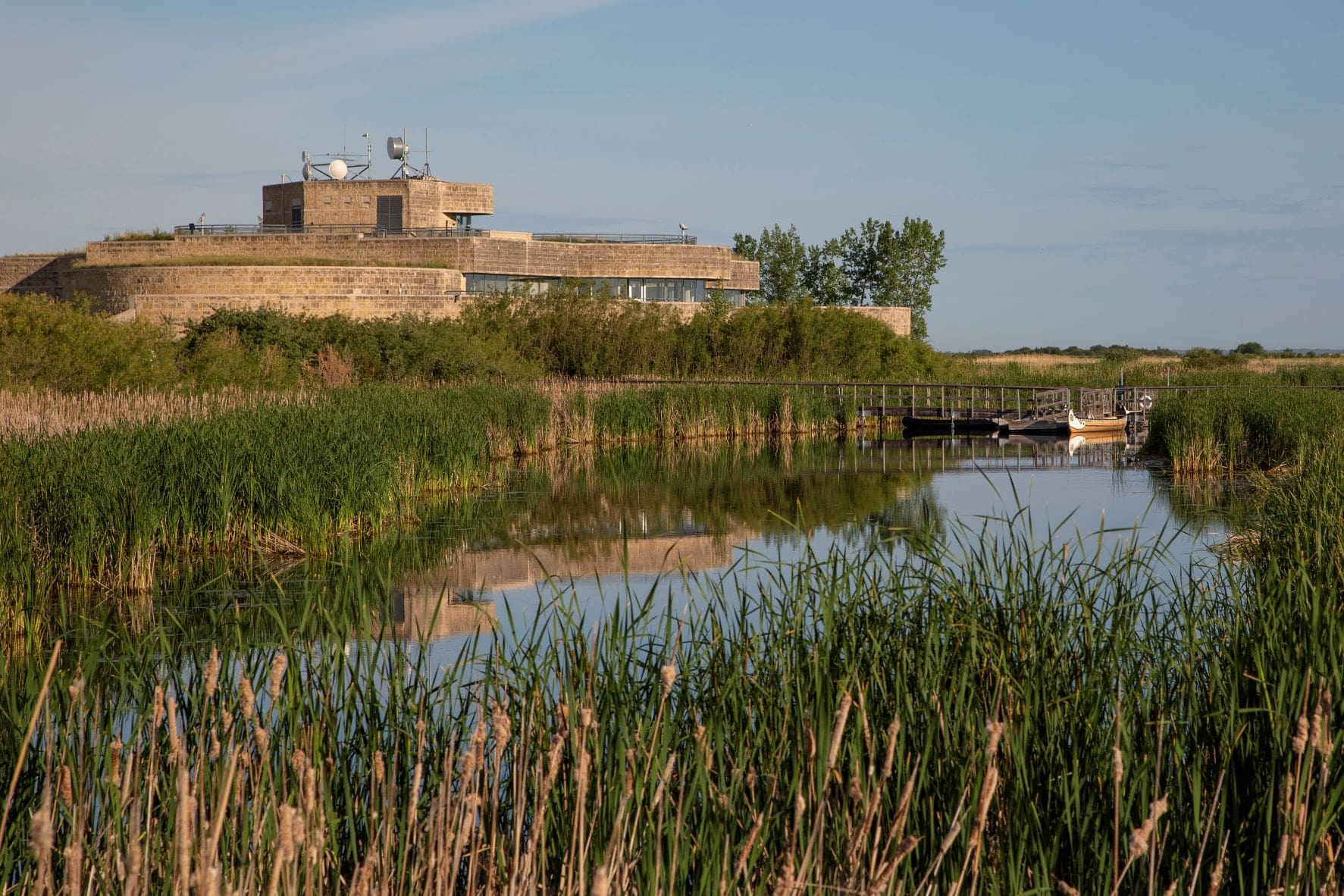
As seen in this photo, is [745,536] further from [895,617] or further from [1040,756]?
→ [1040,756]

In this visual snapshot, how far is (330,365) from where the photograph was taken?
2369cm

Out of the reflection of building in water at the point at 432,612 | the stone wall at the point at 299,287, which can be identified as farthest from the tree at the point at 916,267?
the reflection of building in water at the point at 432,612

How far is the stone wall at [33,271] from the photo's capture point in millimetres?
41250

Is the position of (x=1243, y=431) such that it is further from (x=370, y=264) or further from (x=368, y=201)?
(x=368, y=201)

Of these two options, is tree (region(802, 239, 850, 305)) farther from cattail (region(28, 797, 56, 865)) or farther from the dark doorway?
cattail (region(28, 797, 56, 865))

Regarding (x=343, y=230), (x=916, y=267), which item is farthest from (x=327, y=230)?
(x=916, y=267)

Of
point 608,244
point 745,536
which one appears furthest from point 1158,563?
point 608,244

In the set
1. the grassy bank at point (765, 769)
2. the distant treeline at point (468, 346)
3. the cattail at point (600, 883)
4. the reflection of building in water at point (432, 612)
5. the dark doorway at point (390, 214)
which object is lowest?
the reflection of building in water at point (432, 612)

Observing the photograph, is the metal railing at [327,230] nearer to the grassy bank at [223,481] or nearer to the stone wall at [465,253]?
the stone wall at [465,253]

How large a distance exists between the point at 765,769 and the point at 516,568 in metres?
7.63

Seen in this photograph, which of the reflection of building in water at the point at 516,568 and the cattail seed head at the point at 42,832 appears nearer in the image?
the cattail seed head at the point at 42,832

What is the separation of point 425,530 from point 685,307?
29.6 m

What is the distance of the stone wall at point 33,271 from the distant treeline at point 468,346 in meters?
14.5

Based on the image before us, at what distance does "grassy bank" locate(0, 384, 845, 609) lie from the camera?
914 centimetres
